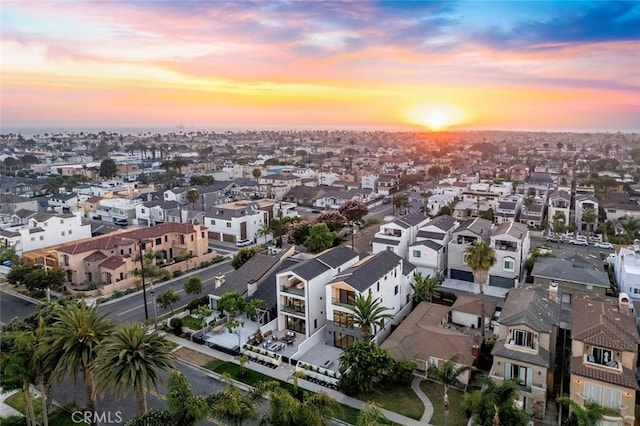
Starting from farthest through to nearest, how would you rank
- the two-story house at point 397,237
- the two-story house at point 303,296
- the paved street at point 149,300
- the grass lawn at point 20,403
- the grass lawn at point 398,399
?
the two-story house at point 397,237, the paved street at point 149,300, the two-story house at point 303,296, the grass lawn at point 20,403, the grass lawn at point 398,399

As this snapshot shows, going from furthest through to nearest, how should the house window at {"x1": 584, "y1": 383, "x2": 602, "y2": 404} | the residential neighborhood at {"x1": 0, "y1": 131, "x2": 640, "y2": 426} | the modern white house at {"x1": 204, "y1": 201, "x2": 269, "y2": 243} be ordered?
the modern white house at {"x1": 204, "y1": 201, "x2": 269, "y2": 243} → the residential neighborhood at {"x1": 0, "y1": 131, "x2": 640, "y2": 426} → the house window at {"x1": 584, "y1": 383, "x2": 602, "y2": 404}

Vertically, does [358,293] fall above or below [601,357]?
above

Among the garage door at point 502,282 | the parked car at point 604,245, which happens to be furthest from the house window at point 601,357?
the parked car at point 604,245

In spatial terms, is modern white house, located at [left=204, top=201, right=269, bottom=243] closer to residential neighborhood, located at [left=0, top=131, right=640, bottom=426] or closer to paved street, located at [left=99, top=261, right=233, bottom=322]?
residential neighborhood, located at [left=0, top=131, right=640, bottom=426]

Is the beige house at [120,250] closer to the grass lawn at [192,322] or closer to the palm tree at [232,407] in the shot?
the grass lawn at [192,322]

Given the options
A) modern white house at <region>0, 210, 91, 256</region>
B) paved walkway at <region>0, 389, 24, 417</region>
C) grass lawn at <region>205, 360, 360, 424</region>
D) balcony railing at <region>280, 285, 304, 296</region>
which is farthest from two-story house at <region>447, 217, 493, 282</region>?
modern white house at <region>0, 210, 91, 256</region>

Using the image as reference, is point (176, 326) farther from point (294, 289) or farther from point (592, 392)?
point (592, 392)

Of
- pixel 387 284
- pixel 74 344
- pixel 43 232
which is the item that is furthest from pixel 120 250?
pixel 387 284
